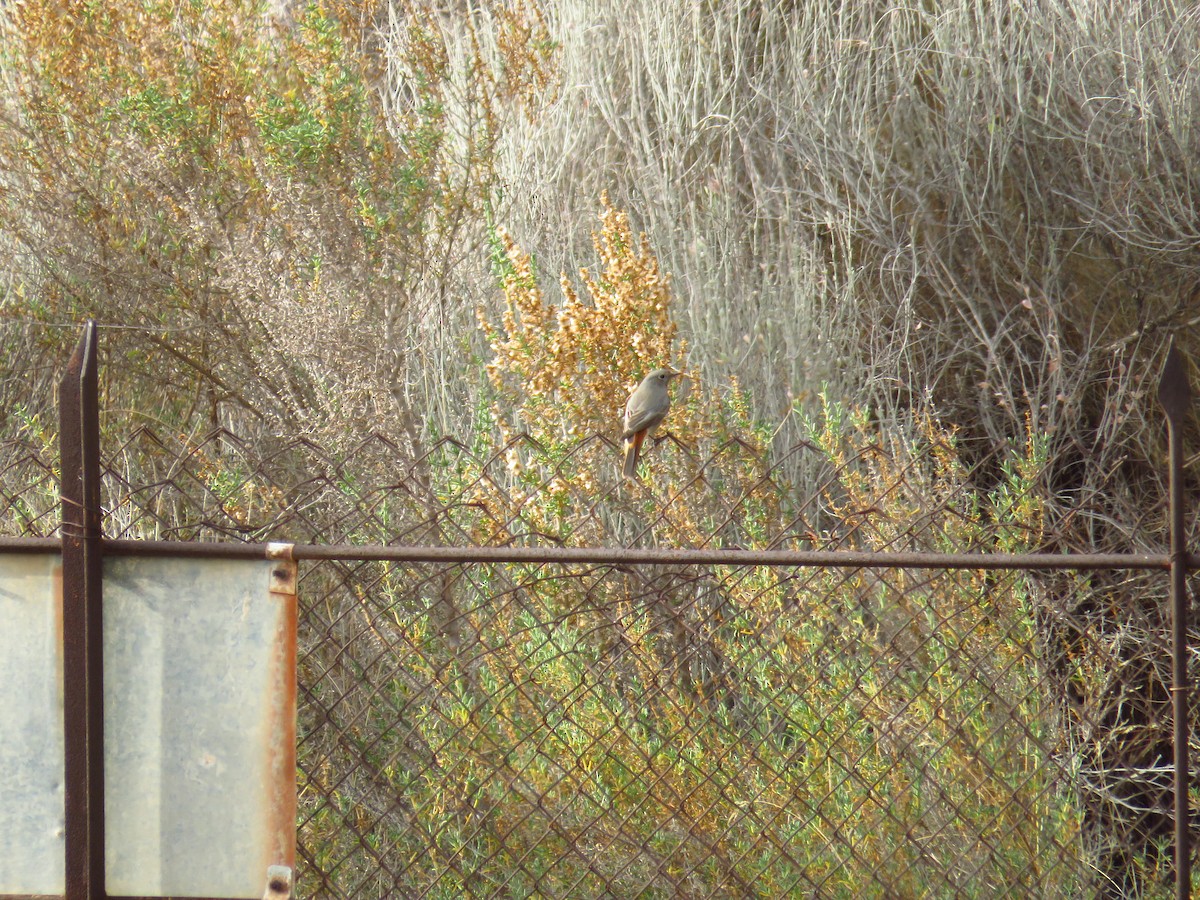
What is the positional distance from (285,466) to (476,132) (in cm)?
202

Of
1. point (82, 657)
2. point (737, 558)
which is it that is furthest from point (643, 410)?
point (82, 657)

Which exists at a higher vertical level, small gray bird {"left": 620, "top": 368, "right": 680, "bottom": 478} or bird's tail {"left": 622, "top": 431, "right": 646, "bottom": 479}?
small gray bird {"left": 620, "top": 368, "right": 680, "bottom": 478}

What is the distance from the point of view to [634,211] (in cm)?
595

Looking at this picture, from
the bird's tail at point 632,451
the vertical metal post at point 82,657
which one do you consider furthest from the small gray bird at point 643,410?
the vertical metal post at point 82,657

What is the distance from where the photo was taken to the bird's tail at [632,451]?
4039mm

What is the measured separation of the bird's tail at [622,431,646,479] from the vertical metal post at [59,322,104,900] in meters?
2.32

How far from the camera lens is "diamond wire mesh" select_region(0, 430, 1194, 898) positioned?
3025mm

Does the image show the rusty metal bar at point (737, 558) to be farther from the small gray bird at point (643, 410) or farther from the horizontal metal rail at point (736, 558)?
the small gray bird at point (643, 410)

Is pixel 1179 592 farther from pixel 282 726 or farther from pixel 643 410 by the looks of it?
pixel 643 410

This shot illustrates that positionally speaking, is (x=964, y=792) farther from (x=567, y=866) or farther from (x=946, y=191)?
(x=946, y=191)

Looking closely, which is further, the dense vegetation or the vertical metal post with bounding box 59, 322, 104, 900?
the dense vegetation

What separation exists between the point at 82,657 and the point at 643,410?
241 centimetres

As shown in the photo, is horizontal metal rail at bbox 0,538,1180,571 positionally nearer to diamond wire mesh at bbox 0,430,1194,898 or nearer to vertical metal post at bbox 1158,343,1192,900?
vertical metal post at bbox 1158,343,1192,900

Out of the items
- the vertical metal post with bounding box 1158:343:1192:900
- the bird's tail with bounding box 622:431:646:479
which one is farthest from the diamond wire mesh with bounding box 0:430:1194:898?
the vertical metal post with bounding box 1158:343:1192:900
